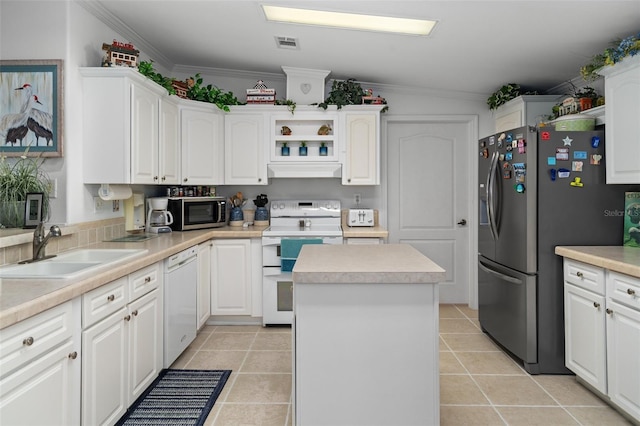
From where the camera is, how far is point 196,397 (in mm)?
2424

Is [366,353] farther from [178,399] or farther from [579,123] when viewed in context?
[579,123]

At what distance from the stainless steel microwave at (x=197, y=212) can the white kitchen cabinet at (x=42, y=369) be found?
77.2 inches

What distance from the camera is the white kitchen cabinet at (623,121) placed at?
232 centimetres

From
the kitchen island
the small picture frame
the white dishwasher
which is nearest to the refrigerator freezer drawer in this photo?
the kitchen island

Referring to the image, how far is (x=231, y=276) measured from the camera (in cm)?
371

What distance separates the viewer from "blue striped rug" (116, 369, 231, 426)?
2.19 metres

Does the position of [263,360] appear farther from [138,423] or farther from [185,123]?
[185,123]

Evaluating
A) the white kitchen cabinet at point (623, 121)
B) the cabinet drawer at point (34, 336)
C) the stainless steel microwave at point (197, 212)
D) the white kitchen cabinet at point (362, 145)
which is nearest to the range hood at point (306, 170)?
the white kitchen cabinet at point (362, 145)

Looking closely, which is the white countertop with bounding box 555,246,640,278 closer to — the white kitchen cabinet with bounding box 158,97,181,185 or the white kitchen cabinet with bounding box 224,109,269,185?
the white kitchen cabinet with bounding box 224,109,269,185

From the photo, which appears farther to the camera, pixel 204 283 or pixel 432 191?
pixel 432 191

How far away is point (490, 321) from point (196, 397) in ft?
8.01

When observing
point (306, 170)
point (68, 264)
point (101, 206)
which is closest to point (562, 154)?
point (306, 170)

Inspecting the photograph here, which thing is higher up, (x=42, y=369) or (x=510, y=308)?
(x=42, y=369)

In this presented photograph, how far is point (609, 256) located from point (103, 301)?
2.84 meters
